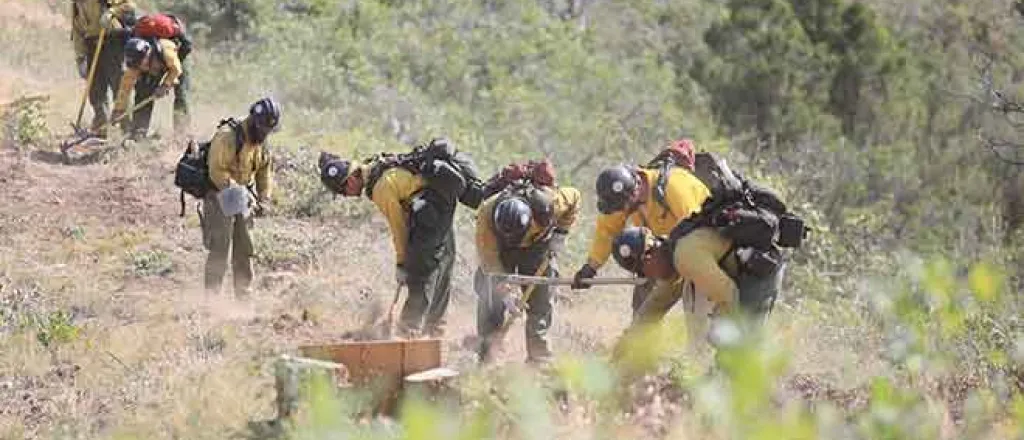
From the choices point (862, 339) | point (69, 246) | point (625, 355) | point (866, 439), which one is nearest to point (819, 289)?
point (862, 339)

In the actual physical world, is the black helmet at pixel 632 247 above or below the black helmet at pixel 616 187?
below

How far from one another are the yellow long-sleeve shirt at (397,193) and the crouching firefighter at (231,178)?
1.10m

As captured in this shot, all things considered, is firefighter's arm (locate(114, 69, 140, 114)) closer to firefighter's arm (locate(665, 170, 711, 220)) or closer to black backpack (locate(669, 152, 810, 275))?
firefighter's arm (locate(665, 170, 711, 220))

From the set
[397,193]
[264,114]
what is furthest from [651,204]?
[264,114]

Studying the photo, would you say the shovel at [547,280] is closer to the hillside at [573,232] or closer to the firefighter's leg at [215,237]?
the hillside at [573,232]

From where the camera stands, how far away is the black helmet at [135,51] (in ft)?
50.5

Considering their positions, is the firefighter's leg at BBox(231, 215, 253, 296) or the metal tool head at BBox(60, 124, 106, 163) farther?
the metal tool head at BBox(60, 124, 106, 163)

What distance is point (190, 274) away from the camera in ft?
45.9

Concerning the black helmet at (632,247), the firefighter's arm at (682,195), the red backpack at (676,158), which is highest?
the red backpack at (676,158)

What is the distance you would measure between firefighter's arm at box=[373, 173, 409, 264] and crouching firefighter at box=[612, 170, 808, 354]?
204cm

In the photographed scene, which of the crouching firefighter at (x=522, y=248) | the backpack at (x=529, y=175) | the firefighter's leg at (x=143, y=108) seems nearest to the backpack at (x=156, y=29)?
the firefighter's leg at (x=143, y=108)

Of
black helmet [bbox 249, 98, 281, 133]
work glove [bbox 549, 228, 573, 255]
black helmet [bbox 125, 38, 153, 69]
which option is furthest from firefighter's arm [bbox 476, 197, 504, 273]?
black helmet [bbox 125, 38, 153, 69]

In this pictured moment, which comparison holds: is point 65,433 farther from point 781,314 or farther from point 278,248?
point 781,314

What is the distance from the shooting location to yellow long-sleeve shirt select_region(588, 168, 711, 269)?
9.61 metres
